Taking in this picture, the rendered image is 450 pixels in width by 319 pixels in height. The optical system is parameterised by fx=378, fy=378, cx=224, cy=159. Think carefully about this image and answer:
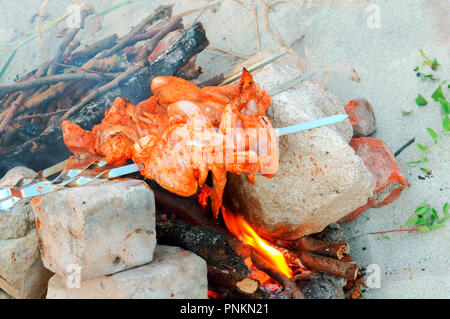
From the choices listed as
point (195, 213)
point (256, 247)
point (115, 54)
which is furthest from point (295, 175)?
point (115, 54)

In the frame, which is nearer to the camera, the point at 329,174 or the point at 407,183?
the point at 329,174

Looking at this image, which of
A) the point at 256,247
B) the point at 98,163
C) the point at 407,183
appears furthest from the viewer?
the point at 407,183

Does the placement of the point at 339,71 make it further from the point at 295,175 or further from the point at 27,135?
the point at 27,135

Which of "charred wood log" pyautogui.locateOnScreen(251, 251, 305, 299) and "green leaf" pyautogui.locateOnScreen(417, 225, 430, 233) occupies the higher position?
"charred wood log" pyautogui.locateOnScreen(251, 251, 305, 299)

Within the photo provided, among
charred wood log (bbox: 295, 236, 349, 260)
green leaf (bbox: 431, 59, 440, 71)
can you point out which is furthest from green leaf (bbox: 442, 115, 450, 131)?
charred wood log (bbox: 295, 236, 349, 260)

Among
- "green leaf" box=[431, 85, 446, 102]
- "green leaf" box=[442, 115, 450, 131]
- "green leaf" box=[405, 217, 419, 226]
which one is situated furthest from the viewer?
"green leaf" box=[431, 85, 446, 102]

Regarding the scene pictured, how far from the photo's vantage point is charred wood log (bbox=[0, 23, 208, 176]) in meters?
3.38

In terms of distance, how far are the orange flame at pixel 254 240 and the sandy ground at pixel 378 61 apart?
68 cm

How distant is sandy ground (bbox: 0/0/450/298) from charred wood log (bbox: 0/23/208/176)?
1184 millimetres

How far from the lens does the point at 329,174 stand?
2717 millimetres

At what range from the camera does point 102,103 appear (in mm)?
3404

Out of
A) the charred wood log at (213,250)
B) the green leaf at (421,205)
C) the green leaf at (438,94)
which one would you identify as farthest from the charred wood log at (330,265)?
the green leaf at (438,94)

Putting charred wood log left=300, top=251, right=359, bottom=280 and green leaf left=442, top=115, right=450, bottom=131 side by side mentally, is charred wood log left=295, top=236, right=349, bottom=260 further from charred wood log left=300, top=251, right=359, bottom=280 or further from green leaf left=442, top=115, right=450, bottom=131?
green leaf left=442, top=115, right=450, bottom=131

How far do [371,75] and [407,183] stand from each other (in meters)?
1.30
